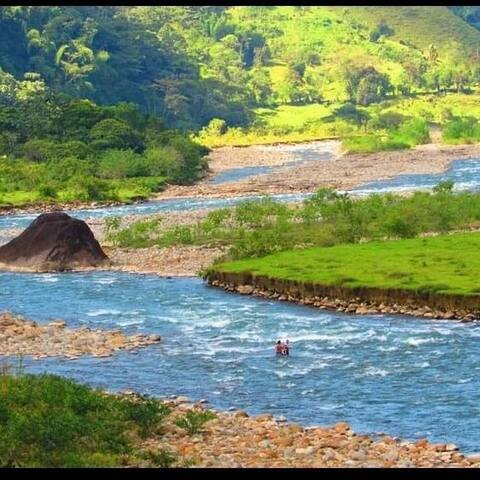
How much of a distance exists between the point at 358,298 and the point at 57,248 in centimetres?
1955

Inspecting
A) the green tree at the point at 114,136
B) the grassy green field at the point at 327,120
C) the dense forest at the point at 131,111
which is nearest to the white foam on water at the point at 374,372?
the dense forest at the point at 131,111

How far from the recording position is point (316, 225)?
214 feet

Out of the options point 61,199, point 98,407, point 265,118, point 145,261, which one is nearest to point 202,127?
point 265,118

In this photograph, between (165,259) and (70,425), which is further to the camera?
(165,259)

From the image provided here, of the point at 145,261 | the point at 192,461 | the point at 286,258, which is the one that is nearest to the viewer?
the point at 192,461

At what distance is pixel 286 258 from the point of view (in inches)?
2147

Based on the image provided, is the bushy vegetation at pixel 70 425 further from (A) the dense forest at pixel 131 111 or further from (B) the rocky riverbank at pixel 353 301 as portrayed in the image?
(A) the dense forest at pixel 131 111

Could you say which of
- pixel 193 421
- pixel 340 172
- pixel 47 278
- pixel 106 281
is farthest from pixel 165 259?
pixel 340 172

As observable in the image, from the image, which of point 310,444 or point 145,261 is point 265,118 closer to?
point 145,261

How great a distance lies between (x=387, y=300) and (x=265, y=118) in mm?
150513

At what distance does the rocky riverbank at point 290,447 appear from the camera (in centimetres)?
2386

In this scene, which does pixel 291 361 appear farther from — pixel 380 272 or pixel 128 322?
pixel 380 272

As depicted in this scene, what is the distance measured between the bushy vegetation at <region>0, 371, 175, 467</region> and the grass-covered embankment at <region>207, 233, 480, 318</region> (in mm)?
18241

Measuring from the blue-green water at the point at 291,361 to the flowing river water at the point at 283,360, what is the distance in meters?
0.03
